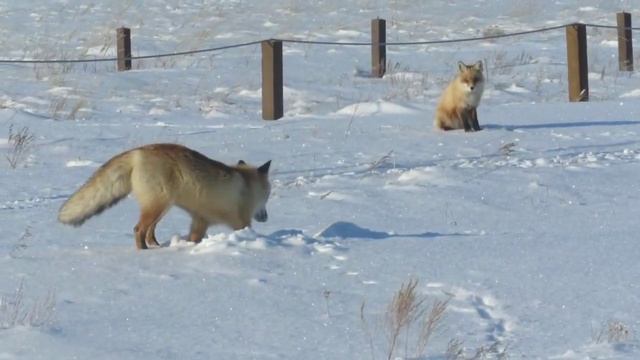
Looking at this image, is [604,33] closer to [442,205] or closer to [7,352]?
[442,205]

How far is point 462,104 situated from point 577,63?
12.4 ft

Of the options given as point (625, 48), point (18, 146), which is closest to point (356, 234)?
point (18, 146)

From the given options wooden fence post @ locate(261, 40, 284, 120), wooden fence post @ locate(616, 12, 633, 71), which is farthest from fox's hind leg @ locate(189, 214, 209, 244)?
wooden fence post @ locate(616, 12, 633, 71)

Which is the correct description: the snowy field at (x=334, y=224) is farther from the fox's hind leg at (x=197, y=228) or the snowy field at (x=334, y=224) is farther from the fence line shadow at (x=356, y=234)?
the fox's hind leg at (x=197, y=228)

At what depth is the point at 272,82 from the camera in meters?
15.4

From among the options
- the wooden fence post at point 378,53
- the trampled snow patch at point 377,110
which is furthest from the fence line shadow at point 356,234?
the wooden fence post at point 378,53

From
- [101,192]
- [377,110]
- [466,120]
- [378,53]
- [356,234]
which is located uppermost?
[378,53]

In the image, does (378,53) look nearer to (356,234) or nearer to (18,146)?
(18,146)

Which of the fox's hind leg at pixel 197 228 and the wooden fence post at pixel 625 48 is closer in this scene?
the fox's hind leg at pixel 197 228

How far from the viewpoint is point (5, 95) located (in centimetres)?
1625

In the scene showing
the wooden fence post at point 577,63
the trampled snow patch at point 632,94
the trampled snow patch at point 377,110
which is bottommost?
the trampled snow patch at point 377,110

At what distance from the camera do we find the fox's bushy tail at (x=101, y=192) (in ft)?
23.4

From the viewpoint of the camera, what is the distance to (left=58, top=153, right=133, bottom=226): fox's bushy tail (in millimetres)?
7121

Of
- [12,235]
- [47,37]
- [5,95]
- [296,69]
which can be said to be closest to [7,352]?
[12,235]
